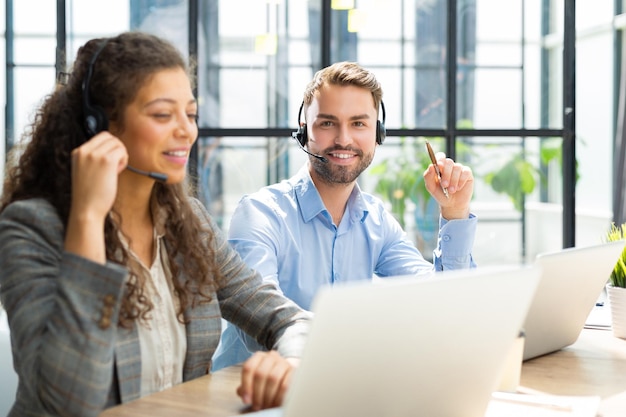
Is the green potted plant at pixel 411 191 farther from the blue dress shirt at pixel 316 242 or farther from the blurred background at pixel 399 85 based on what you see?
the blue dress shirt at pixel 316 242

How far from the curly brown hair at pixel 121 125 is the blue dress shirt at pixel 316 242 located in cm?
53

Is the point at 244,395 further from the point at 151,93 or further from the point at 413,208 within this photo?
the point at 413,208

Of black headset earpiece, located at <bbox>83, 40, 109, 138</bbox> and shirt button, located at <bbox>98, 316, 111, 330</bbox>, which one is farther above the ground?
black headset earpiece, located at <bbox>83, 40, 109, 138</bbox>

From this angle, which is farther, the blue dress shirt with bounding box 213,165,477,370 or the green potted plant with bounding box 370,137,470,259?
the green potted plant with bounding box 370,137,470,259

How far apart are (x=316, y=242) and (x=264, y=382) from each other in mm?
1200

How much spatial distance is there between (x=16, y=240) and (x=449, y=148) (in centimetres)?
360

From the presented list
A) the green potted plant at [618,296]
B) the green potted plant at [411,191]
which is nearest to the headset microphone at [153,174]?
the green potted plant at [618,296]

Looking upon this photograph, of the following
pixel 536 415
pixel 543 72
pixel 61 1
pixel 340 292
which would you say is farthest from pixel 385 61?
pixel 340 292

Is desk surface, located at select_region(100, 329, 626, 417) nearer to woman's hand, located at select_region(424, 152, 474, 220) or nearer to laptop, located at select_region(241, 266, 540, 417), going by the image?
laptop, located at select_region(241, 266, 540, 417)

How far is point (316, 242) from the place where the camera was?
2.54 metres

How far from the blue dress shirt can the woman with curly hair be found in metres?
0.51

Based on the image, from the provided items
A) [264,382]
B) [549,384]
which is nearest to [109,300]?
[264,382]

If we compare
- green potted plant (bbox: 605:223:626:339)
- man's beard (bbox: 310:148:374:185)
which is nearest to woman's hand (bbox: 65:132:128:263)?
man's beard (bbox: 310:148:374:185)

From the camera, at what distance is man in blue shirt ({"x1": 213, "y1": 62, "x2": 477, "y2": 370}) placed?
246 cm
